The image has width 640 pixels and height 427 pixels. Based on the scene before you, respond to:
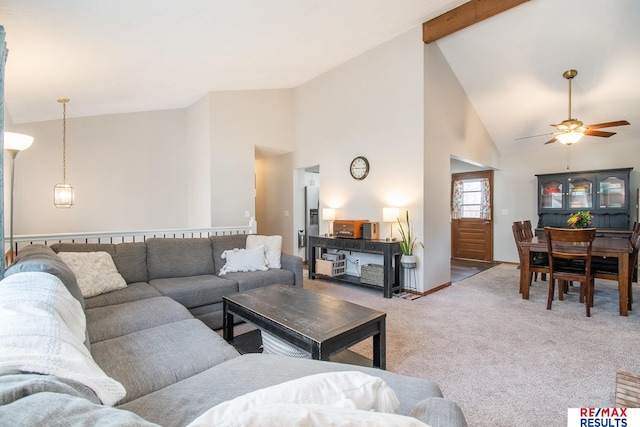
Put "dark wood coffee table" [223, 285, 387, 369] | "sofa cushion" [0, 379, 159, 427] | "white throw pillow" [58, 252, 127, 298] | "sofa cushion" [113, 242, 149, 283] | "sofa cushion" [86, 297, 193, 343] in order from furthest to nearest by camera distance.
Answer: "sofa cushion" [113, 242, 149, 283], "white throw pillow" [58, 252, 127, 298], "sofa cushion" [86, 297, 193, 343], "dark wood coffee table" [223, 285, 387, 369], "sofa cushion" [0, 379, 159, 427]

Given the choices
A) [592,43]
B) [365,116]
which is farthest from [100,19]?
[592,43]

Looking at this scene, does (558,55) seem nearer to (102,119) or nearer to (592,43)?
(592,43)

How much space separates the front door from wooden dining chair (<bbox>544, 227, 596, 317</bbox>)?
2781 mm

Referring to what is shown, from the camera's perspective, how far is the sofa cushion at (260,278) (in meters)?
3.10

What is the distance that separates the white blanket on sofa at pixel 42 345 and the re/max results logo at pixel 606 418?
1943mm

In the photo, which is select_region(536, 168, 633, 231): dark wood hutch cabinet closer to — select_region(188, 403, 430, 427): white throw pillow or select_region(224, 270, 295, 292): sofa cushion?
select_region(224, 270, 295, 292): sofa cushion

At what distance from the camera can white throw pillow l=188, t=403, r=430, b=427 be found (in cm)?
49

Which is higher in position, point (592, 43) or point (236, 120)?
point (592, 43)

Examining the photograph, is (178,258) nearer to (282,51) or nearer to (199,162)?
(199,162)

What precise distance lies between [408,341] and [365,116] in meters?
3.41

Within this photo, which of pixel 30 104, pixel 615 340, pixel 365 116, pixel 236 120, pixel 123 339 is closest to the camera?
pixel 123 339

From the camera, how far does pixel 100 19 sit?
2523mm

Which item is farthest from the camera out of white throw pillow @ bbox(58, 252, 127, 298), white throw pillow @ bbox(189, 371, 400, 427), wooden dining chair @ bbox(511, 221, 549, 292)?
wooden dining chair @ bbox(511, 221, 549, 292)

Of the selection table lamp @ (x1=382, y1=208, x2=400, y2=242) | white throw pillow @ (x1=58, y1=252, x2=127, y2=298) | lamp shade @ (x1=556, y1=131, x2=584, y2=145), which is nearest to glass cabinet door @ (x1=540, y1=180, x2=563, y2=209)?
lamp shade @ (x1=556, y1=131, x2=584, y2=145)
